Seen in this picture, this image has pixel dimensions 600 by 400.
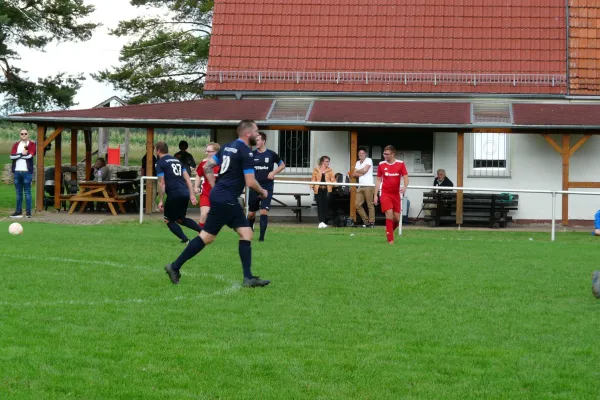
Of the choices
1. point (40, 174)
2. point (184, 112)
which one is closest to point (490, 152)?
point (184, 112)

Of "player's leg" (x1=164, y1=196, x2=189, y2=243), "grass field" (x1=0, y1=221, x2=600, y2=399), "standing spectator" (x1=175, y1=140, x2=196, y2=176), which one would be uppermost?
"standing spectator" (x1=175, y1=140, x2=196, y2=176)

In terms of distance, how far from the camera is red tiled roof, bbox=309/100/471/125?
26328 mm

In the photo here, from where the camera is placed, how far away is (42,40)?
4769cm

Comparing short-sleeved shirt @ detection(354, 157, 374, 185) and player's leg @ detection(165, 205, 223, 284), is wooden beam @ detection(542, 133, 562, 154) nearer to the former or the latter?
short-sleeved shirt @ detection(354, 157, 374, 185)

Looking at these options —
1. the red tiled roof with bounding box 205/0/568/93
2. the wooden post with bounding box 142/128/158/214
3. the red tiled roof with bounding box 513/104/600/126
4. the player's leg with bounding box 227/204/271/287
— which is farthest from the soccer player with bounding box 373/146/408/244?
the red tiled roof with bounding box 205/0/568/93

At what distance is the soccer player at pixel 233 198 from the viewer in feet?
38.8

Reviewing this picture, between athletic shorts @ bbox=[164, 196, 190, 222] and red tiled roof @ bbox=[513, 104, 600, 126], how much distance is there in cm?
1147

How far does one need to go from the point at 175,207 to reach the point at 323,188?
27.2ft

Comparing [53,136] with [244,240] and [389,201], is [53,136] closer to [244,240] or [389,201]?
[389,201]

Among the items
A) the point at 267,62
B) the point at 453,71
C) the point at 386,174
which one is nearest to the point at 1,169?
the point at 267,62

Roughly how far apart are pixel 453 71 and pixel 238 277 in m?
18.6

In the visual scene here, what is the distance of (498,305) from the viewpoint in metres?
11.0

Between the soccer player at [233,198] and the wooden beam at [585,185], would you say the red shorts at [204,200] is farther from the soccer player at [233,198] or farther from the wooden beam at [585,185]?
the wooden beam at [585,185]

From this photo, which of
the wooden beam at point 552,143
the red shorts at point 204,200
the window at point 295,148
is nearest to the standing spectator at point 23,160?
the red shorts at point 204,200
